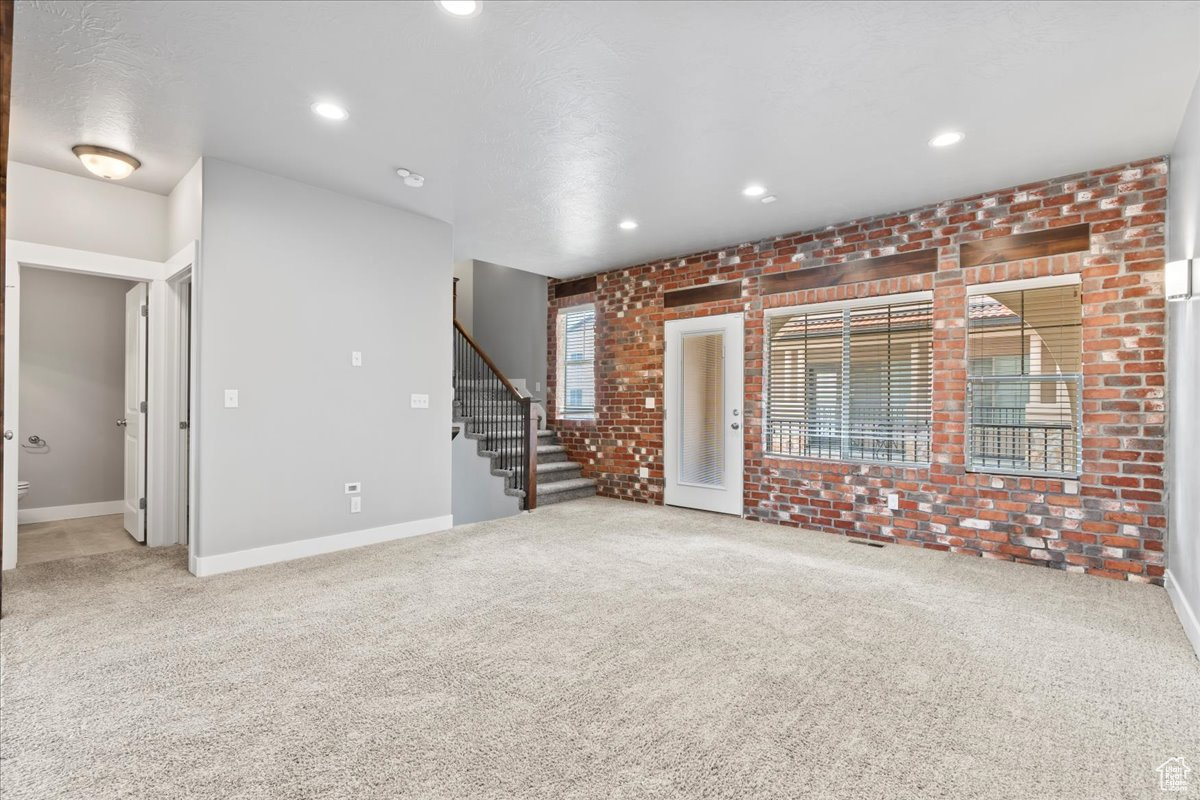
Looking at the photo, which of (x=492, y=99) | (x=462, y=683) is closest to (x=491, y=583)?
(x=462, y=683)

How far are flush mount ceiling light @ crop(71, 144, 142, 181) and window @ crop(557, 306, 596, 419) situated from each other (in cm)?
424

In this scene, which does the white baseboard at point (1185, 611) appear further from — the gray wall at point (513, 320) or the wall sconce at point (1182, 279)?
the gray wall at point (513, 320)

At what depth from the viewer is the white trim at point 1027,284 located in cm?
403

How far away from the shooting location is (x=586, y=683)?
2.47 meters

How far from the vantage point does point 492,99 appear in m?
3.12

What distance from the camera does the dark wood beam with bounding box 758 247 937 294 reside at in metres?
4.64

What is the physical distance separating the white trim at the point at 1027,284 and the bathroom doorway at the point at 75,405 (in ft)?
20.6

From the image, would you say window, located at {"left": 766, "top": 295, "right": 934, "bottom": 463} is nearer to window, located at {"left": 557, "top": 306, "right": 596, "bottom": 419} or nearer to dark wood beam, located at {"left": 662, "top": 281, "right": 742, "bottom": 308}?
dark wood beam, located at {"left": 662, "top": 281, "right": 742, "bottom": 308}

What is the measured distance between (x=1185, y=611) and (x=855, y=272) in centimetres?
291

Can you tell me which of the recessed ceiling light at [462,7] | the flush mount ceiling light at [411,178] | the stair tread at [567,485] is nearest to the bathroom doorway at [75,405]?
the flush mount ceiling light at [411,178]

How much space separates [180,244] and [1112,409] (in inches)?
239

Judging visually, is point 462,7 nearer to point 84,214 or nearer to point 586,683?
point 586,683

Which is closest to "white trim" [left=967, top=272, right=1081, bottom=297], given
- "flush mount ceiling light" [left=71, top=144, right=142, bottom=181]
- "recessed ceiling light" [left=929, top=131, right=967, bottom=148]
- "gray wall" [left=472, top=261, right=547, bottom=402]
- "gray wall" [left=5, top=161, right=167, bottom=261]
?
"recessed ceiling light" [left=929, top=131, right=967, bottom=148]

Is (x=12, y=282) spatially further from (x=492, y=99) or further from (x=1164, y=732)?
(x=1164, y=732)
